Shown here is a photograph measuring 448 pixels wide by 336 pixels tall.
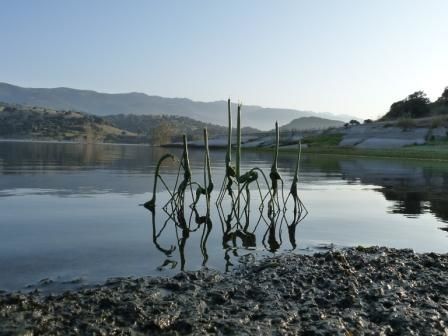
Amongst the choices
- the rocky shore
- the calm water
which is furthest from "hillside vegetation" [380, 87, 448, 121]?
the rocky shore

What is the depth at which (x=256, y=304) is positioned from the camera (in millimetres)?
8711

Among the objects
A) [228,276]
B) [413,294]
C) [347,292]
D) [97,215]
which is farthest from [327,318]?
[97,215]

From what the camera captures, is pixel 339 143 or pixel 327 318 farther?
pixel 339 143

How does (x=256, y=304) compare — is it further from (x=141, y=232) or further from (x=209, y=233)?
(x=141, y=232)

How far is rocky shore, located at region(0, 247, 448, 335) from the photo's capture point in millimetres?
7582

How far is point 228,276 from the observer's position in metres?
10.7

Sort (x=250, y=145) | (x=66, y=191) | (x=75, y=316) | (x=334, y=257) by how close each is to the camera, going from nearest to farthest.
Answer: (x=75, y=316) < (x=334, y=257) < (x=66, y=191) < (x=250, y=145)

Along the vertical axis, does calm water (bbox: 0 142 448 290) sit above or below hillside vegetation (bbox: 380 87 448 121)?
below

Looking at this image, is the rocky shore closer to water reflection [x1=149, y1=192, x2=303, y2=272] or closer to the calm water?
the calm water

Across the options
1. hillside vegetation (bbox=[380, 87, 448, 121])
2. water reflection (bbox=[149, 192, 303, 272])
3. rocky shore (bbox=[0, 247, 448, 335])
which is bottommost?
water reflection (bbox=[149, 192, 303, 272])

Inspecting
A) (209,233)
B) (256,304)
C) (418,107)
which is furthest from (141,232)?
(418,107)

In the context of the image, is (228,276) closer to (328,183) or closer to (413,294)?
(413,294)

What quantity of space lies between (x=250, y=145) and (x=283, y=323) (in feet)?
394

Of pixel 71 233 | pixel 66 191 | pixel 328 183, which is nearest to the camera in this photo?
pixel 71 233
